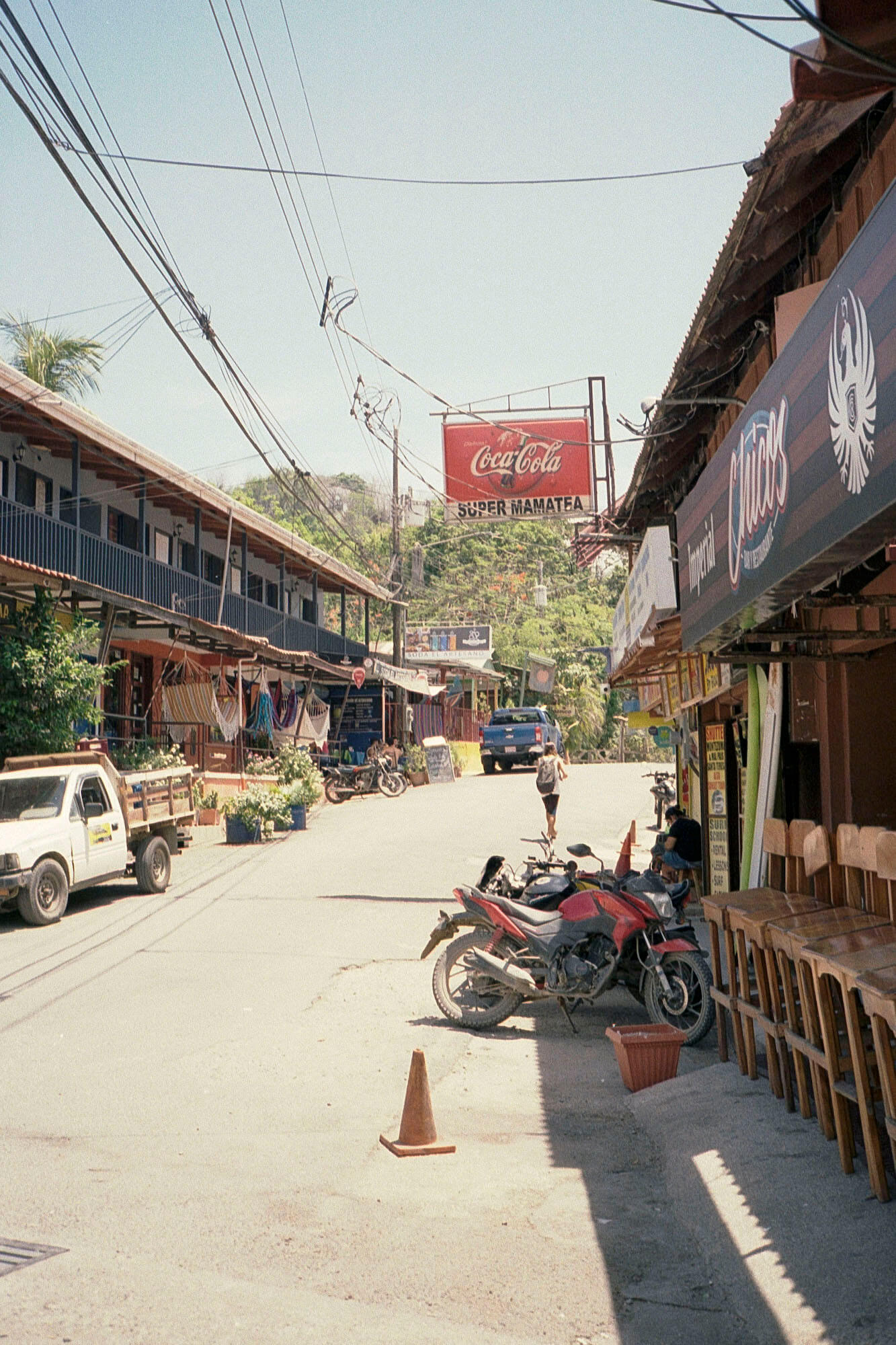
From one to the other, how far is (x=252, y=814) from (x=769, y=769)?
14.1 meters

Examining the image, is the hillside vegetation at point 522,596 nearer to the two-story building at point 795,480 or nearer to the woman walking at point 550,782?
the woman walking at point 550,782

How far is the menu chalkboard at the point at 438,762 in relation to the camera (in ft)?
119

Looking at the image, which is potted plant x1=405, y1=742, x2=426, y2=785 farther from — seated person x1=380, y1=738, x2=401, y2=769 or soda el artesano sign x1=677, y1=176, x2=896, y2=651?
soda el artesano sign x1=677, y1=176, x2=896, y2=651

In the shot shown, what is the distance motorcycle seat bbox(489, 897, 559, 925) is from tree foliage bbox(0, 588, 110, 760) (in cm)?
1055

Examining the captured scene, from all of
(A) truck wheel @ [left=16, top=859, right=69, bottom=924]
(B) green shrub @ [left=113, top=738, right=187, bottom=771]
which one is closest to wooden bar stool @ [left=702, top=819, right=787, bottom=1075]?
(A) truck wheel @ [left=16, top=859, right=69, bottom=924]

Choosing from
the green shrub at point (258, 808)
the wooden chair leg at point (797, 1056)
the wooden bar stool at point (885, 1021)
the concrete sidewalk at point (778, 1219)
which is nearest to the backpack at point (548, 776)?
the green shrub at point (258, 808)

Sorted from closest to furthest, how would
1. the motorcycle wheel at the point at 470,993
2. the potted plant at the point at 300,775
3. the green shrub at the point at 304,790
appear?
1. the motorcycle wheel at the point at 470,993
2. the green shrub at the point at 304,790
3. the potted plant at the point at 300,775

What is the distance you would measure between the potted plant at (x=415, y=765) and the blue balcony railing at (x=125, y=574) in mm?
4768

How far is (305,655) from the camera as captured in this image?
1127 inches

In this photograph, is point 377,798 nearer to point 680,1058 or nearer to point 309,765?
point 309,765

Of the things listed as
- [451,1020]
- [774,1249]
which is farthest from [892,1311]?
[451,1020]

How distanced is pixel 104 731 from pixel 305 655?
5402 millimetres

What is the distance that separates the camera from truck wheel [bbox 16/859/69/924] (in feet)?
42.2

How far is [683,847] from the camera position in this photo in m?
14.0
